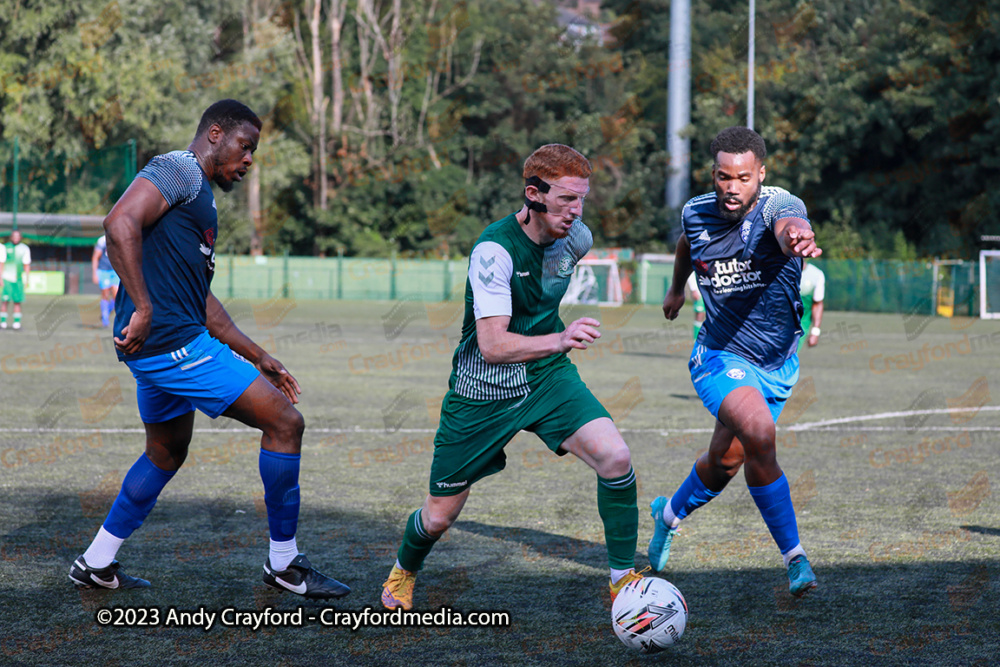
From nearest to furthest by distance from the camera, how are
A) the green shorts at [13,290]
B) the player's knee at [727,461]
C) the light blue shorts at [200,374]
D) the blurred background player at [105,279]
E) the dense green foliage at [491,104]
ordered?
the light blue shorts at [200,374]
the player's knee at [727,461]
the blurred background player at [105,279]
the green shorts at [13,290]
the dense green foliage at [491,104]

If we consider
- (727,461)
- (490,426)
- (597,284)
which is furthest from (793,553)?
(597,284)

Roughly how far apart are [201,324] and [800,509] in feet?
13.3

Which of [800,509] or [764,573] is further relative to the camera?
[800,509]

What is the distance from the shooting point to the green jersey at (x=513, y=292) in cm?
442

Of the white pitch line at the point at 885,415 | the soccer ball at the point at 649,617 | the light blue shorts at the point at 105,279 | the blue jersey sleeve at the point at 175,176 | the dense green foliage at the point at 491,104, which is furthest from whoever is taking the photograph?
the dense green foliage at the point at 491,104

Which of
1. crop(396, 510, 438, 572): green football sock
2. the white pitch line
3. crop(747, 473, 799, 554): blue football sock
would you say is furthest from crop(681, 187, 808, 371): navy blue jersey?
the white pitch line

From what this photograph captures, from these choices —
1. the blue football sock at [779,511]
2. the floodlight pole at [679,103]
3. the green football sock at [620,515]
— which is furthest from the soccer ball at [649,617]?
the floodlight pole at [679,103]

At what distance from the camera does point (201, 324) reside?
4.91 m

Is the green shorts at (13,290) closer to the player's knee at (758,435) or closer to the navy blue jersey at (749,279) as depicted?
the navy blue jersey at (749,279)

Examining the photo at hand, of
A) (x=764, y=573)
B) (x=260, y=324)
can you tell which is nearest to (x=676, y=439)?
(x=764, y=573)

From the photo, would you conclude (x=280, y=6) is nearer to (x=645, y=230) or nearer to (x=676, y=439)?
(x=645, y=230)

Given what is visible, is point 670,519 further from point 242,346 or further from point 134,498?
point 134,498

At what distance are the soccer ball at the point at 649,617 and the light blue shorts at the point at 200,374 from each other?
1.87 m

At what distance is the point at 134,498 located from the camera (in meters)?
5.10
